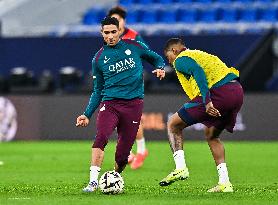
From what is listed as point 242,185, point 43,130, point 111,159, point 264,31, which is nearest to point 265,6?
point 264,31

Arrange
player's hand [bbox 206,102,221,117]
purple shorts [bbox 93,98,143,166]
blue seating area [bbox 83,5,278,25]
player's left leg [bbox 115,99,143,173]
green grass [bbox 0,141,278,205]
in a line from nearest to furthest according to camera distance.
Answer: green grass [bbox 0,141,278,205] → player's hand [bbox 206,102,221,117] → purple shorts [bbox 93,98,143,166] → player's left leg [bbox 115,99,143,173] → blue seating area [bbox 83,5,278,25]

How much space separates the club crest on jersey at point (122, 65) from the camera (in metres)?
12.8

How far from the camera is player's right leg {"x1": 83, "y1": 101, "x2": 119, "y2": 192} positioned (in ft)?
40.8

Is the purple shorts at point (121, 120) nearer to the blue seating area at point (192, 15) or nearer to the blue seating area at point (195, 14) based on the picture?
the blue seating area at point (195, 14)

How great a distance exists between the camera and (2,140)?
27250 millimetres

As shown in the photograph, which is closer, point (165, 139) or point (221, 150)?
point (221, 150)

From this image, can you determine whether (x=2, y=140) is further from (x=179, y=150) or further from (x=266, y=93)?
(x=179, y=150)

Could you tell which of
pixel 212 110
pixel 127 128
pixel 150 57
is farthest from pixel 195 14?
pixel 212 110

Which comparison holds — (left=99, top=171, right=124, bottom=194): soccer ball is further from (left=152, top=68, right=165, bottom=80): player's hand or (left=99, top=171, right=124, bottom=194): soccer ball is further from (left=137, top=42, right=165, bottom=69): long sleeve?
(left=137, top=42, right=165, bottom=69): long sleeve

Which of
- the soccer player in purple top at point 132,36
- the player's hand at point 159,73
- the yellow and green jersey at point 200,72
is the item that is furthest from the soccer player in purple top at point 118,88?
Answer: the soccer player in purple top at point 132,36

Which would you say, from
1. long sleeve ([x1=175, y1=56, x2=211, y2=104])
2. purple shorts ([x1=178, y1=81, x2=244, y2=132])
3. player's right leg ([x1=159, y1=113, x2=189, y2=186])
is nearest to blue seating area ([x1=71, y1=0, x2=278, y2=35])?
player's right leg ([x1=159, y1=113, x2=189, y2=186])

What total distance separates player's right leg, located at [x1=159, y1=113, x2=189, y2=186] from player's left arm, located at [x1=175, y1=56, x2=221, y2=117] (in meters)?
0.67

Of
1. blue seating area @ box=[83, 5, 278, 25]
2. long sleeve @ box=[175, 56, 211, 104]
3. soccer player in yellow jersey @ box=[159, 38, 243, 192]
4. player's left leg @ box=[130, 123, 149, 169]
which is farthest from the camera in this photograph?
blue seating area @ box=[83, 5, 278, 25]

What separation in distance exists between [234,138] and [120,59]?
1390 centimetres
